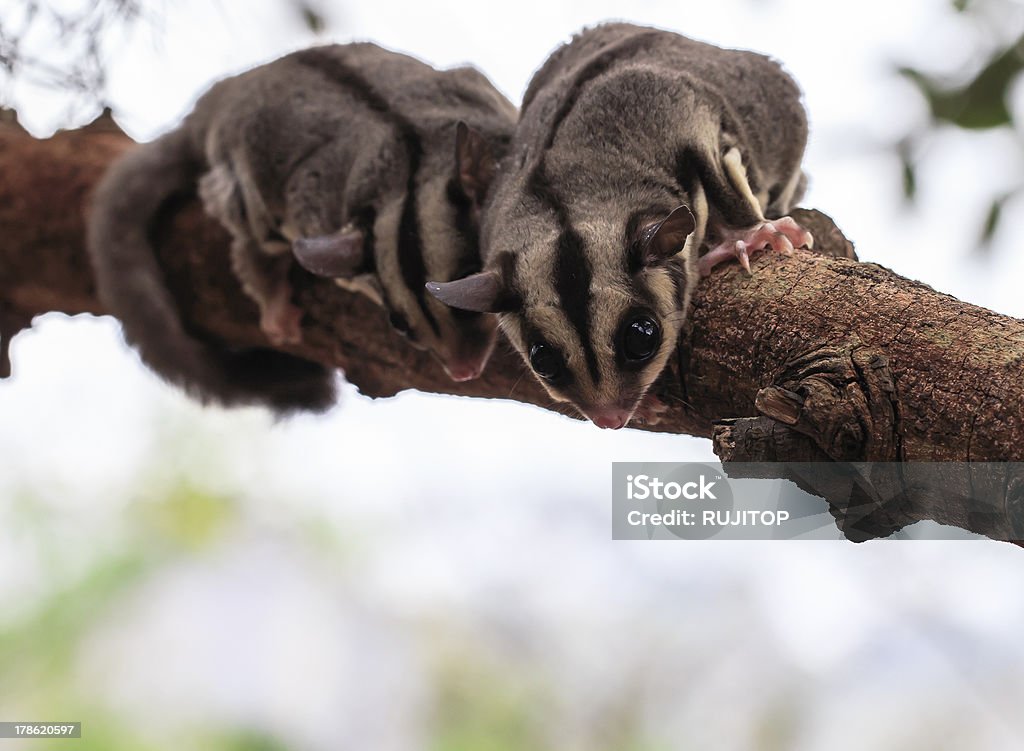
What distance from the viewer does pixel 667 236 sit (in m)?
2.34

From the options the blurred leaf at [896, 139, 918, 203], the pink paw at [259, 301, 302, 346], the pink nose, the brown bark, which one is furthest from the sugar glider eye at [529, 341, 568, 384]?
the blurred leaf at [896, 139, 918, 203]

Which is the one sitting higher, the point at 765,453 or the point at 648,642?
the point at 765,453

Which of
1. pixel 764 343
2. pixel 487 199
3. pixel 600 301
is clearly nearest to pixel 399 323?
pixel 487 199

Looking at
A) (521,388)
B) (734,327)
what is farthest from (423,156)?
(734,327)

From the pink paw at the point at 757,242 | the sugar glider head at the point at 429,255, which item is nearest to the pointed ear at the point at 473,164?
the sugar glider head at the point at 429,255

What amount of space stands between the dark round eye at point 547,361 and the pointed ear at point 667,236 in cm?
30

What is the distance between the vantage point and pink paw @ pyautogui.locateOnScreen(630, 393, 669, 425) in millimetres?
2502

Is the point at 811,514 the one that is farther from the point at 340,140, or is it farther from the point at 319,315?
the point at 340,140

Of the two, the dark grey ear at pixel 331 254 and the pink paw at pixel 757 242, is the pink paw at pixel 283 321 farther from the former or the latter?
the pink paw at pixel 757 242

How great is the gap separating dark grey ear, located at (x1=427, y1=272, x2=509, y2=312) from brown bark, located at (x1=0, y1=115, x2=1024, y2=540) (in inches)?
18.0

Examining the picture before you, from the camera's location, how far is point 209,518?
4.20m

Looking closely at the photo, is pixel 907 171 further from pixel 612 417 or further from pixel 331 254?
pixel 331 254

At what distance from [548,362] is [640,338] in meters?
0.23

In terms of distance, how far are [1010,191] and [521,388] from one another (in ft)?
→ 5.51
